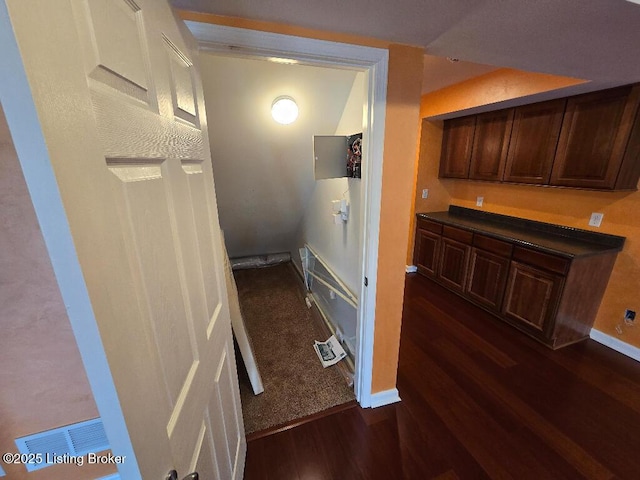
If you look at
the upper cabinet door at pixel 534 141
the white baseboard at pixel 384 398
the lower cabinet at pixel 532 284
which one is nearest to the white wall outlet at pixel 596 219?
the lower cabinet at pixel 532 284

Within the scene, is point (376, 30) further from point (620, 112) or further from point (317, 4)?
point (620, 112)

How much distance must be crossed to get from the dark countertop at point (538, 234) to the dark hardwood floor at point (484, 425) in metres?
0.89

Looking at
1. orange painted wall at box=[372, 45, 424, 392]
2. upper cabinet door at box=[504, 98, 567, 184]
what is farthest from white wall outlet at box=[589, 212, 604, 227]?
orange painted wall at box=[372, 45, 424, 392]

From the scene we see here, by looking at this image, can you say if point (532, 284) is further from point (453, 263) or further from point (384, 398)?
point (384, 398)

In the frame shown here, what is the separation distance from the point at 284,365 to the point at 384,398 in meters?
0.82

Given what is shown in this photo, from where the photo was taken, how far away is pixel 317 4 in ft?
2.94

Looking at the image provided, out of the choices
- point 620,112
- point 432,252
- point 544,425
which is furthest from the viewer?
point 432,252

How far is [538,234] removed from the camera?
2594 mm

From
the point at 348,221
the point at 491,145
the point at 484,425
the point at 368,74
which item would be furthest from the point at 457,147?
the point at 484,425

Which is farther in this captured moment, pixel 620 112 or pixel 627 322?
pixel 627 322

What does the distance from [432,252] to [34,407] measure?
11.7 ft

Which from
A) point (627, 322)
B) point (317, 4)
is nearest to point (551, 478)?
point (627, 322)

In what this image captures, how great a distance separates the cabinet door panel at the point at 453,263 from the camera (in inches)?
118

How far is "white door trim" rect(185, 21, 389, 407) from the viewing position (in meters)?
1.01
